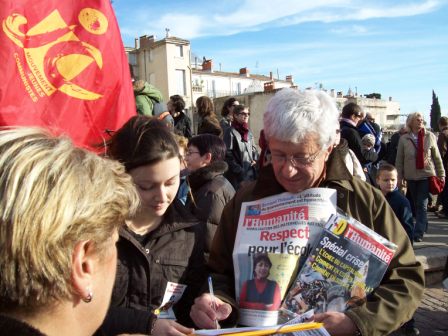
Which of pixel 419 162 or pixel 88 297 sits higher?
pixel 88 297

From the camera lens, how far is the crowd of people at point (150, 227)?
1.05 metres

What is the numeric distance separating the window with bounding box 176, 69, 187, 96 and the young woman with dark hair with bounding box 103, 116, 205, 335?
47285 mm

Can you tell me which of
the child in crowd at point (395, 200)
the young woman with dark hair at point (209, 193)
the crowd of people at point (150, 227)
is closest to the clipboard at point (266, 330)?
the crowd of people at point (150, 227)

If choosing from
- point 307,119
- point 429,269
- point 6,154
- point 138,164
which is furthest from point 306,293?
point 429,269

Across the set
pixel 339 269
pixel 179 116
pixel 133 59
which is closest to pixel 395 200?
pixel 339 269

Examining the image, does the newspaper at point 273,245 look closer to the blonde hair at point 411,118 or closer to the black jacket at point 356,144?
the black jacket at point 356,144

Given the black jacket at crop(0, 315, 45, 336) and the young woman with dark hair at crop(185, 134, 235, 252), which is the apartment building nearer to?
the young woman with dark hair at crop(185, 134, 235, 252)

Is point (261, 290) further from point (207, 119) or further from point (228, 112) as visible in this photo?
A: point (228, 112)

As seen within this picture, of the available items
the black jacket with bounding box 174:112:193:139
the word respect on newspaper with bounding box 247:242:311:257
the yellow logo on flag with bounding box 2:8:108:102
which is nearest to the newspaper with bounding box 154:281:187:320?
the word respect on newspaper with bounding box 247:242:311:257

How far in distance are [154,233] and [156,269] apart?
0.18m

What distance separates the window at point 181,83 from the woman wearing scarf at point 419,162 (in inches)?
1655

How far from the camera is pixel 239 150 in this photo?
6.54 meters

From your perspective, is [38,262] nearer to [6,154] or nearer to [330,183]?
[6,154]

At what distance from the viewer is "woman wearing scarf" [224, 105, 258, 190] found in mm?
6441
